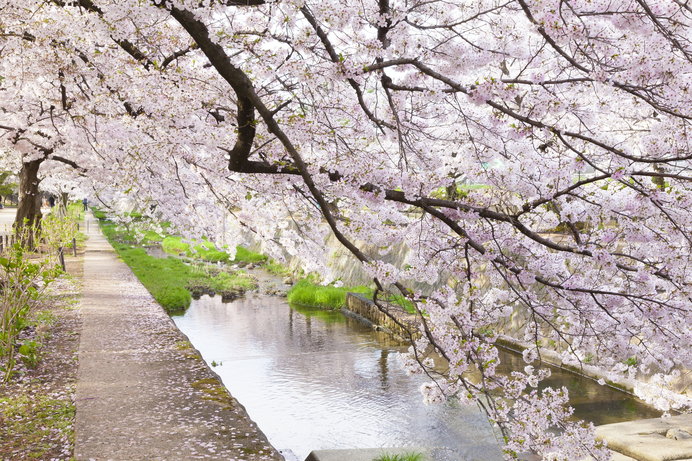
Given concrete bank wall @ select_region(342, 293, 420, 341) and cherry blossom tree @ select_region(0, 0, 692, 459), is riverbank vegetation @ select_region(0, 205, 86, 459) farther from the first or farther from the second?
concrete bank wall @ select_region(342, 293, 420, 341)

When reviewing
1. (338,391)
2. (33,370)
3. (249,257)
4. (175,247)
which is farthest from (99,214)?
(33,370)

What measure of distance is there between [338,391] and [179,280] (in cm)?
1023

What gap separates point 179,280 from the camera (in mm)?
17984

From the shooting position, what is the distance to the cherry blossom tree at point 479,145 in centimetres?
334

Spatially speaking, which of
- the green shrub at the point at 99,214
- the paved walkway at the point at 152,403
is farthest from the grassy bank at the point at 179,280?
the green shrub at the point at 99,214

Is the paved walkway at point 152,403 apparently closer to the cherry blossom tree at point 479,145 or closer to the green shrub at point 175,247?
the cherry blossom tree at point 479,145

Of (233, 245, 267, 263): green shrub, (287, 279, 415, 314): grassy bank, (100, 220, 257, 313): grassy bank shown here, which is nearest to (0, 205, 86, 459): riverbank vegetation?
(100, 220, 257, 313): grassy bank

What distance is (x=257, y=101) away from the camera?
3617mm

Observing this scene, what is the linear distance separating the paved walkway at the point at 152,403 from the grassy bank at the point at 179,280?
19.4 feet

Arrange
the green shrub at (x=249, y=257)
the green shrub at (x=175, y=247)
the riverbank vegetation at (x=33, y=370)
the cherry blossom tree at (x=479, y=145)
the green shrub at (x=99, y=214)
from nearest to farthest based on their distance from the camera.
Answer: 1. the cherry blossom tree at (x=479, y=145)
2. the riverbank vegetation at (x=33, y=370)
3. the green shrub at (x=249, y=257)
4. the green shrub at (x=175, y=247)
5. the green shrub at (x=99, y=214)

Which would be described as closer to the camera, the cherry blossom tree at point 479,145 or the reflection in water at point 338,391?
the cherry blossom tree at point 479,145

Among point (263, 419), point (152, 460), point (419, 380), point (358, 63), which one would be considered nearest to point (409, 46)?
point (358, 63)

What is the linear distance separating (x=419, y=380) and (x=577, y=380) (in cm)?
255

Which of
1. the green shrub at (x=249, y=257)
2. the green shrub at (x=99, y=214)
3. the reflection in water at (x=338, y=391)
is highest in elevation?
the green shrub at (x=99, y=214)
